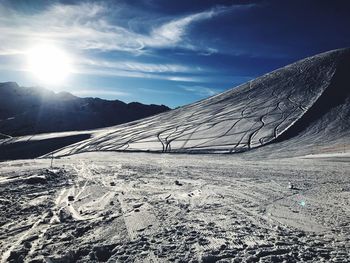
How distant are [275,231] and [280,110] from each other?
3845 cm

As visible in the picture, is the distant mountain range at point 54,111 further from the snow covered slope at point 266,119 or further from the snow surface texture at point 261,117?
the snow surface texture at point 261,117

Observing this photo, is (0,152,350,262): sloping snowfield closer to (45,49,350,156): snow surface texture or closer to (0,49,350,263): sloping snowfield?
(0,49,350,263): sloping snowfield

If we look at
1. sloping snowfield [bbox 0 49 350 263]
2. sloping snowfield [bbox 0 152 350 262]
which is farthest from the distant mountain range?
sloping snowfield [bbox 0 152 350 262]

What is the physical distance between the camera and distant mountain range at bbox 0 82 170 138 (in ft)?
392

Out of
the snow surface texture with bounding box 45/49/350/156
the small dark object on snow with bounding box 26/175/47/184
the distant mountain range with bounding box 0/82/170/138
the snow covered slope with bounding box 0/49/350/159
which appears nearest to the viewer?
the small dark object on snow with bounding box 26/175/47/184

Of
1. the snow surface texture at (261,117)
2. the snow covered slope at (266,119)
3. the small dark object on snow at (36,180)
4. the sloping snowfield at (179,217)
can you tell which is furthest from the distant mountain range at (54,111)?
the sloping snowfield at (179,217)

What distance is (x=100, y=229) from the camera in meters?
6.79

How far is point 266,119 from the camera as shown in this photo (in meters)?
40.1

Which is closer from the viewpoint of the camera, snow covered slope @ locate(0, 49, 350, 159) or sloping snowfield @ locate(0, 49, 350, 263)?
sloping snowfield @ locate(0, 49, 350, 263)

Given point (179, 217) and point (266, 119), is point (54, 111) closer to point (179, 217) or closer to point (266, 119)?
point (266, 119)

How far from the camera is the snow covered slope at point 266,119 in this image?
3275 centimetres

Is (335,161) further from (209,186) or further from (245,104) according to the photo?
(245,104)

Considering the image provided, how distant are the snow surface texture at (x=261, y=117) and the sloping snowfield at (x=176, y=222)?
1991 centimetres

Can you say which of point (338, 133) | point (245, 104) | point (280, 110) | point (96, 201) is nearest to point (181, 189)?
point (96, 201)
